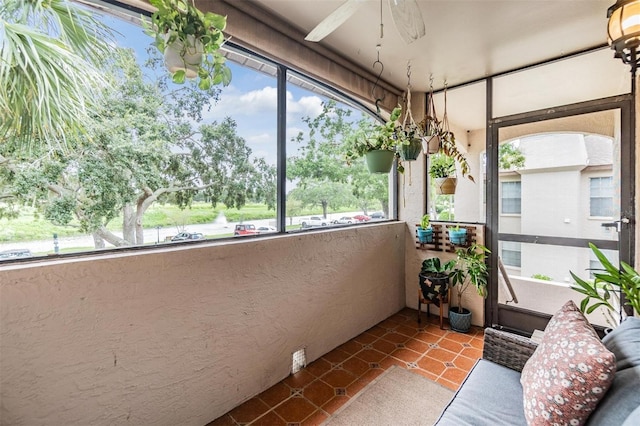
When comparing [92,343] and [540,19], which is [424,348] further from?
[540,19]

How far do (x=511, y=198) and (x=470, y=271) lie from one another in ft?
2.75

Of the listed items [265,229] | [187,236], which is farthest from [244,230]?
[187,236]

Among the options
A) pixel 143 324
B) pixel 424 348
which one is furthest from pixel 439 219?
pixel 143 324

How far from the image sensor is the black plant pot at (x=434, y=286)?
2838 millimetres

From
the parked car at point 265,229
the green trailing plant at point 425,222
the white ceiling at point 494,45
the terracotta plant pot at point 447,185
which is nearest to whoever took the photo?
the white ceiling at point 494,45

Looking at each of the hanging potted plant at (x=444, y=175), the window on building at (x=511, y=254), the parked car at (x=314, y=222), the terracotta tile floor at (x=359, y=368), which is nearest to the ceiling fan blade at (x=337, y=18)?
the parked car at (x=314, y=222)

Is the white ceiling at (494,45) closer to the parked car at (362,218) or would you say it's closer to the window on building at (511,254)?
the window on building at (511,254)

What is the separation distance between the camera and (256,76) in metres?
2.01

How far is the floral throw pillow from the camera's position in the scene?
0.89 m

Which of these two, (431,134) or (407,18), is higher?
(407,18)

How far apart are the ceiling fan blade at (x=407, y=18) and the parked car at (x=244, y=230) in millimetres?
1458

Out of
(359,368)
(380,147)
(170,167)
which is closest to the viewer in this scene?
(170,167)

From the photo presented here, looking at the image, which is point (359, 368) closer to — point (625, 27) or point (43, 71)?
point (43, 71)

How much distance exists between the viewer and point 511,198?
2.74 metres
